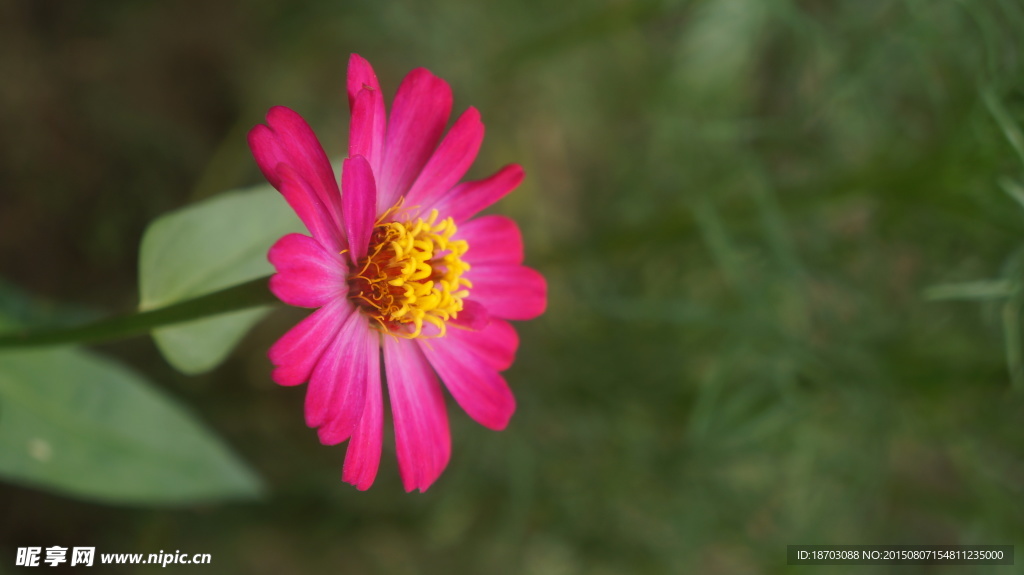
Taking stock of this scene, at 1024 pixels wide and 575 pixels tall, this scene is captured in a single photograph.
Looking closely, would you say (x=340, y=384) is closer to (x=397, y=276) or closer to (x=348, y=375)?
(x=348, y=375)

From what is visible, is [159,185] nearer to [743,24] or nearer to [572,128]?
[572,128]

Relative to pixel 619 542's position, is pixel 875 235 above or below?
above

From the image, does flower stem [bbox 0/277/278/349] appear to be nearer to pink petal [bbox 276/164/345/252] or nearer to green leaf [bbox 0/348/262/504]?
pink petal [bbox 276/164/345/252]

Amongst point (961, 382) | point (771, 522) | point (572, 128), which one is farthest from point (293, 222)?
point (572, 128)

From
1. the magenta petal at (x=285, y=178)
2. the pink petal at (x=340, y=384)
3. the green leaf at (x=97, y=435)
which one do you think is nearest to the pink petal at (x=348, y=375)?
the pink petal at (x=340, y=384)
